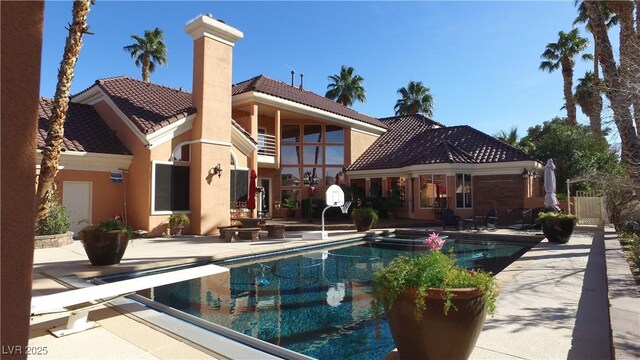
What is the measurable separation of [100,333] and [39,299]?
84cm

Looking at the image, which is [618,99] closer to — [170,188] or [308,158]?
[170,188]

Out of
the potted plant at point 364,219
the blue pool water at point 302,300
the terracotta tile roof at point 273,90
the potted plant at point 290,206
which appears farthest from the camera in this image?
the potted plant at point 290,206

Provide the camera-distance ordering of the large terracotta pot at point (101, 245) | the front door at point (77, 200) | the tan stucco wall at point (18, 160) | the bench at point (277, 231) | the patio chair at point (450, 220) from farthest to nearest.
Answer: the patio chair at point (450, 220)
the bench at point (277, 231)
the front door at point (77, 200)
the large terracotta pot at point (101, 245)
the tan stucco wall at point (18, 160)

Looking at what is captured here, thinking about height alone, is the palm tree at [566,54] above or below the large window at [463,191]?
above

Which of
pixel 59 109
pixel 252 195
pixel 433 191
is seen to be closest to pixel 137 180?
pixel 59 109

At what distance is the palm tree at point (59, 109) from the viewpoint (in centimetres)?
1162

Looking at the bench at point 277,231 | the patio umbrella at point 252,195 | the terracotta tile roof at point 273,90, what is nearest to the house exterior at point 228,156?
the terracotta tile roof at point 273,90

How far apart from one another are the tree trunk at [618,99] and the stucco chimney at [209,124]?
13.9 meters

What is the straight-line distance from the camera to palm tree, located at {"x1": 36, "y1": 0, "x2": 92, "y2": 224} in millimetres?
11625

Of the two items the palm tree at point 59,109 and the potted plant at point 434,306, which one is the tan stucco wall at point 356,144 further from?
the potted plant at point 434,306

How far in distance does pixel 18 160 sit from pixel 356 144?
25.0m

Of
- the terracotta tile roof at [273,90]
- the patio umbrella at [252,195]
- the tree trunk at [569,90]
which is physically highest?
the tree trunk at [569,90]

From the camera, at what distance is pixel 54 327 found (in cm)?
484

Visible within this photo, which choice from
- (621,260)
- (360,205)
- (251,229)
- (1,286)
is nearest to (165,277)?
(1,286)
